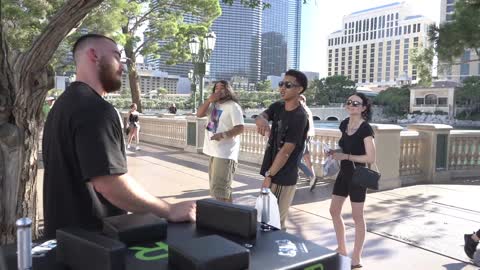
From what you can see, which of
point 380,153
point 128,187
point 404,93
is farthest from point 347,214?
point 404,93

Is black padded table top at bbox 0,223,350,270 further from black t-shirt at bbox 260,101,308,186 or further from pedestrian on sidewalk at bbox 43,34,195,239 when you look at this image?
black t-shirt at bbox 260,101,308,186

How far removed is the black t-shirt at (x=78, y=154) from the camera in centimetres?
185

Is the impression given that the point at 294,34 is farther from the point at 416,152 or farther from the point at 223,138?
the point at 223,138

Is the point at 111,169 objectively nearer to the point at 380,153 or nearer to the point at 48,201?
the point at 48,201

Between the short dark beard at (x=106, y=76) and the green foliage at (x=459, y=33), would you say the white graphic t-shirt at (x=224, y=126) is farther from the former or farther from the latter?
the green foliage at (x=459, y=33)

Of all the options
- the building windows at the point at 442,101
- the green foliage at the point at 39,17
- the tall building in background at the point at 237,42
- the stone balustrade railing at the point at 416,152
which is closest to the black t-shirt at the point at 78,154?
the stone balustrade railing at the point at 416,152

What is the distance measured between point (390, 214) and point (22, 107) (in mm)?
5301

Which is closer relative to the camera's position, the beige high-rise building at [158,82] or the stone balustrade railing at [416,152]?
the stone balustrade railing at [416,152]

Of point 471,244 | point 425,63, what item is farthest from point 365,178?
point 425,63

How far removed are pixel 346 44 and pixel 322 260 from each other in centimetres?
14355

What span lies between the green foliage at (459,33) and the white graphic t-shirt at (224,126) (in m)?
8.19

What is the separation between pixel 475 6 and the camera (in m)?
10.1

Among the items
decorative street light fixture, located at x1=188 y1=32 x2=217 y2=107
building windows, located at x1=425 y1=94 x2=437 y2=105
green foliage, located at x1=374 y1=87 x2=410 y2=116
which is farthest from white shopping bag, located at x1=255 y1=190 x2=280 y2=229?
green foliage, located at x1=374 y1=87 x2=410 y2=116

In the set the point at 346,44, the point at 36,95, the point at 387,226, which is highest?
the point at 346,44
